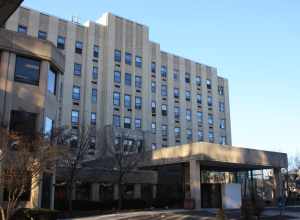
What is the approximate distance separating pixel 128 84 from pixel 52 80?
3096 centimetres

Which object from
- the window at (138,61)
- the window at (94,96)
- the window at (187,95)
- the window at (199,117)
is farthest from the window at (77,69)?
the window at (199,117)

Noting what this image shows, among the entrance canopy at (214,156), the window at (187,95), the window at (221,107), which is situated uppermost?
the window at (187,95)

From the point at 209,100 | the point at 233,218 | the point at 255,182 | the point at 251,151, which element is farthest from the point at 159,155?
the point at 209,100

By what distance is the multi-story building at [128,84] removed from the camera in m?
54.9

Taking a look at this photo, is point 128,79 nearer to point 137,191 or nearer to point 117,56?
point 117,56

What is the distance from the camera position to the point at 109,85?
58.4 metres

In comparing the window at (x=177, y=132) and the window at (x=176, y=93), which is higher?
the window at (x=176, y=93)

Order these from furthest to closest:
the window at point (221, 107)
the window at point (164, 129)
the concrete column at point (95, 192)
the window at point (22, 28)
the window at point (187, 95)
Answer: the window at point (221, 107) < the window at point (187, 95) < the window at point (164, 129) < the window at point (22, 28) < the concrete column at point (95, 192)

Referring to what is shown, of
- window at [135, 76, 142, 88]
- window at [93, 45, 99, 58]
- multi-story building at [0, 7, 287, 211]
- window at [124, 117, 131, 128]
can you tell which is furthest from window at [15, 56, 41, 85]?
window at [135, 76, 142, 88]

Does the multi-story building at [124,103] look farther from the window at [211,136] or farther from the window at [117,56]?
the window at [211,136]

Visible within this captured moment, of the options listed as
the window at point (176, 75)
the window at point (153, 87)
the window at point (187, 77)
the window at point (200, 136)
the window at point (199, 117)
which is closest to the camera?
the window at point (153, 87)

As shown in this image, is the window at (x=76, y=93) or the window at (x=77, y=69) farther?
the window at (x=77, y=69)

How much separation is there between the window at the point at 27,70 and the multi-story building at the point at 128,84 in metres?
22.3

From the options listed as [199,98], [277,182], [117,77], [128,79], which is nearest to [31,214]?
[277,182]
